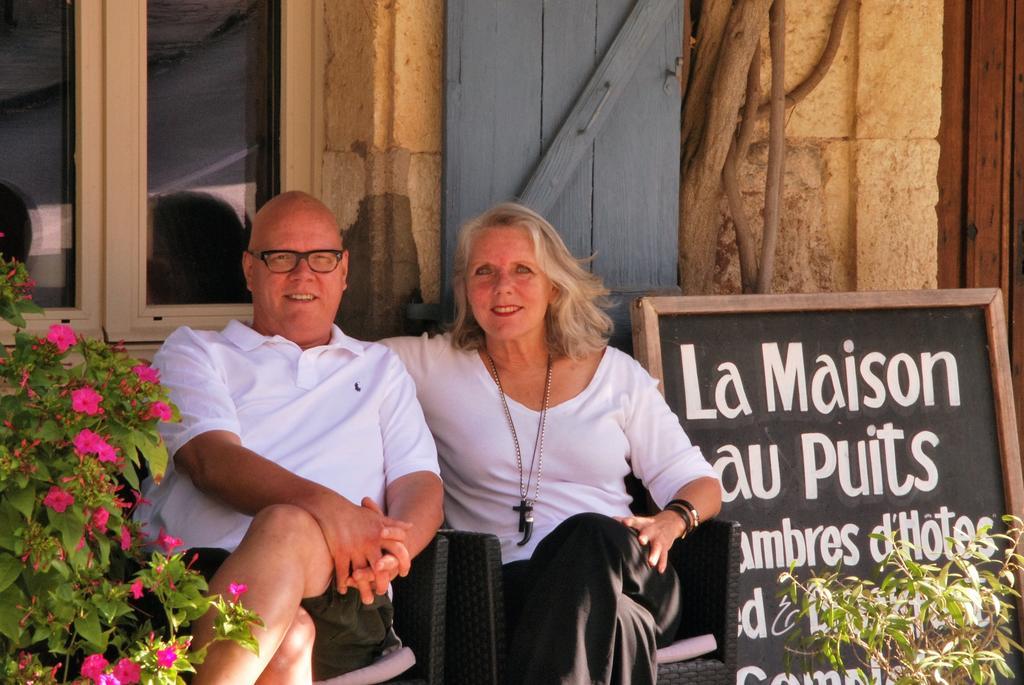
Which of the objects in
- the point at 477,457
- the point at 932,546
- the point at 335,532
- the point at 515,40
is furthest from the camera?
the point at 932,546

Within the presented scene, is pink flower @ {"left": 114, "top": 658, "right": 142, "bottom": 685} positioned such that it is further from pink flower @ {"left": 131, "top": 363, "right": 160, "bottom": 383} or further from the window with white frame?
the window with white frame

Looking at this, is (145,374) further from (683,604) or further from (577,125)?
(577,125)

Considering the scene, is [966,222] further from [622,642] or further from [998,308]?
Result: [622,642]

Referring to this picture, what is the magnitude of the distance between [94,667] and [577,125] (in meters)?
2.10

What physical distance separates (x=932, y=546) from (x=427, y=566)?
1741 millimetres

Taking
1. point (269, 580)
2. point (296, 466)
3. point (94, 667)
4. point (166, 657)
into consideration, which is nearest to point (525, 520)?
point (296, 466)

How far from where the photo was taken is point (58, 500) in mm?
2164

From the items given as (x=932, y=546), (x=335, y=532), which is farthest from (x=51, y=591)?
(x=932, y=546)

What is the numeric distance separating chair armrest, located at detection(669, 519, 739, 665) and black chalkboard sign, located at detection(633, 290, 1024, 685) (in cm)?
51

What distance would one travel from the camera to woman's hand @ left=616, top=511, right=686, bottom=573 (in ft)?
10.2

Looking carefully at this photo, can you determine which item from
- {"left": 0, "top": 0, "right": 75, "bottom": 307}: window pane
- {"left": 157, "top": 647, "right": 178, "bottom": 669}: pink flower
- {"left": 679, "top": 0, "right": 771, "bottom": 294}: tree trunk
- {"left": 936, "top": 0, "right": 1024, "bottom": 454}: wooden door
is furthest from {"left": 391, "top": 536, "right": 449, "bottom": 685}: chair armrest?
{"left": 936, "top": 0, "right": 1024, "bottom": 454}: wooden door

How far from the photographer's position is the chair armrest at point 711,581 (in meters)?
3.19

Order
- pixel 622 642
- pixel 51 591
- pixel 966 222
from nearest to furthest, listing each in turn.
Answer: pixel 51 591
pixel 622 642
pixel 966 222

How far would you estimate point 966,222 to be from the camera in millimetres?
5418
